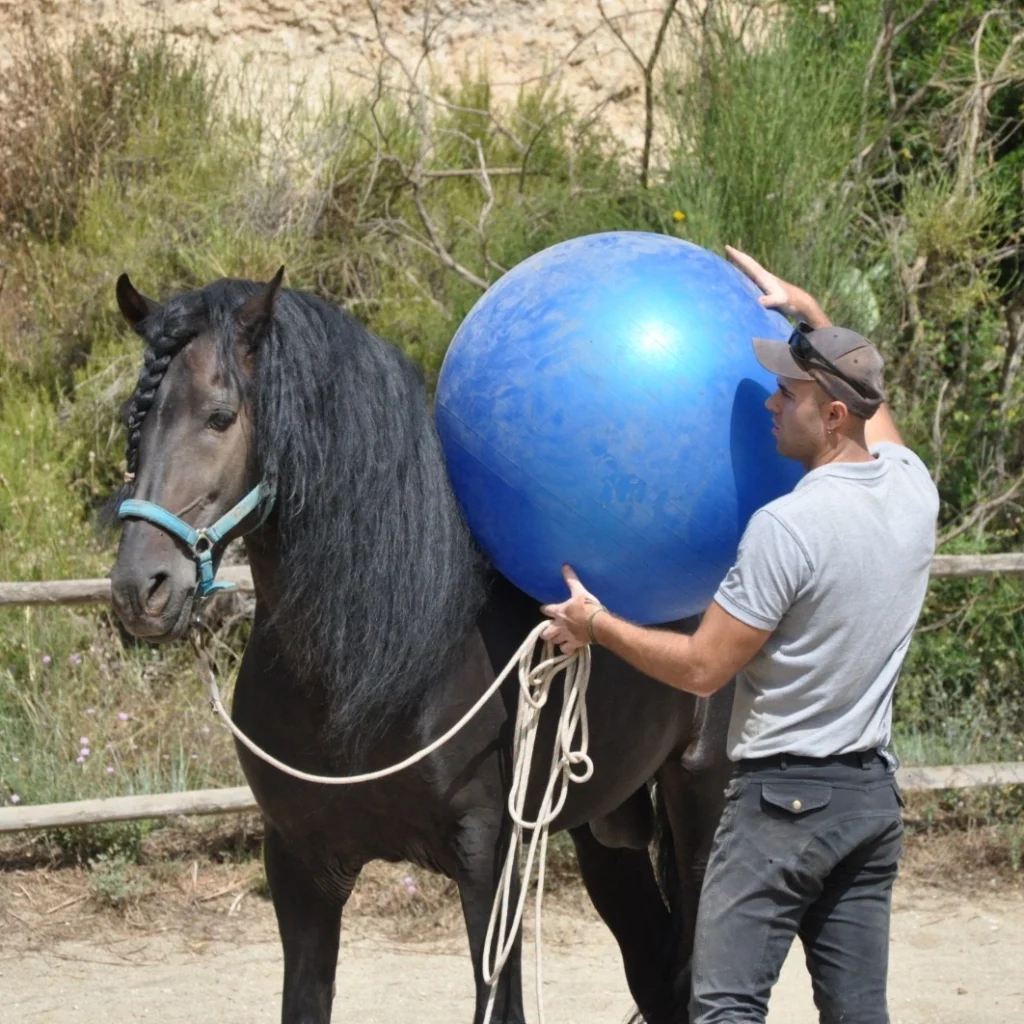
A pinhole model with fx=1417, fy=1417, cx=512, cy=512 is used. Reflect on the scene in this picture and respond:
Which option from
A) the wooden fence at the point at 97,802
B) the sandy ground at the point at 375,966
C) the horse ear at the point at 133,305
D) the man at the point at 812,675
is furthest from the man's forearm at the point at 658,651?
the wooden fence at the point at 97,802

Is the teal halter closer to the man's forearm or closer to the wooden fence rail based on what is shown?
the man's forearm

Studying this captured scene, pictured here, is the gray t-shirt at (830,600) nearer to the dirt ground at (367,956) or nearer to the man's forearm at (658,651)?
the man's forearm at (658,651)

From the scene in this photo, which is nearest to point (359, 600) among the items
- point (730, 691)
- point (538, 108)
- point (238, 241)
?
point (730, 691)

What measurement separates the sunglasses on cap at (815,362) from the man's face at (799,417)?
33mm

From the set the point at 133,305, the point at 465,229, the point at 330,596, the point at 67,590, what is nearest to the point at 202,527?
the point at 330,596

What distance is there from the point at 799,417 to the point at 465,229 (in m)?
4.90

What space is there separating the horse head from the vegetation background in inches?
121

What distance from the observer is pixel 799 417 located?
2455mm

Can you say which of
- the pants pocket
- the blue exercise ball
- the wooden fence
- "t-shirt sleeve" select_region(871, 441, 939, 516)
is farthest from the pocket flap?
the wooden fence

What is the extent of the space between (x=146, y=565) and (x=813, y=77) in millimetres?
4900

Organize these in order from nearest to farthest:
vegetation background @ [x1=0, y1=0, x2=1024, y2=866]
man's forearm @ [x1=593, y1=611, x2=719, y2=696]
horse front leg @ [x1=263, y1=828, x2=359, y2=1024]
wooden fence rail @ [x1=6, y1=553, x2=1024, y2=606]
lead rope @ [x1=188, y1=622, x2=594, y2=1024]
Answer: man's forearm @ [x1=593, y1=611, x2=719, y2=696], lead rope @ [x1=188, y1=622, x2=594, y2=1024], horse front leg @ [x1=263, y1=828, x2=359, y2=1024], wooden fence rail @ [x1=6, y1=553, x2=1024, y2=606], vegetation background @ [x1=0, y1=0, x2=1024, y2=866]

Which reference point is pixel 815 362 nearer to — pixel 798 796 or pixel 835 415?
pixel 835 415

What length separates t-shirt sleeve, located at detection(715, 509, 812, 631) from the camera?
2361mm

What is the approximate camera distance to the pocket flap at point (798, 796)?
2.44m
